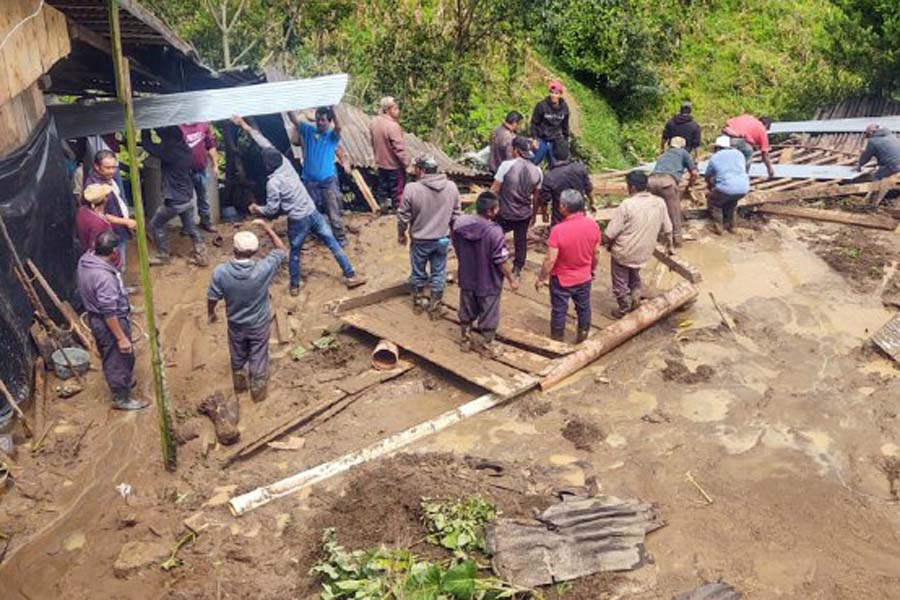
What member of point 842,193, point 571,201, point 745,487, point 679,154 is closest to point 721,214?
point 679,154

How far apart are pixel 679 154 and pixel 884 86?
28.8 ft

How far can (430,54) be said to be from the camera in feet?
54.5

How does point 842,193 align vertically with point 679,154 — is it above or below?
below

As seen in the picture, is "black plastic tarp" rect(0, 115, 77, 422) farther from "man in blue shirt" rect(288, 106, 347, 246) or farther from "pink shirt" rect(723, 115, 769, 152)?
"pink shirt" rect(723, 115, 769, 152)

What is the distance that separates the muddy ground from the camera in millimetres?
5691

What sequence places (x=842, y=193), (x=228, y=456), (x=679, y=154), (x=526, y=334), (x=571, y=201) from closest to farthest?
(x=228, y=456), (x=571, y=201), (x=526, y=334), (x=679, y=154), (x=842, y=193)

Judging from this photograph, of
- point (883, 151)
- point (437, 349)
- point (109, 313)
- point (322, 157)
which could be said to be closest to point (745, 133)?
point (883, 151)

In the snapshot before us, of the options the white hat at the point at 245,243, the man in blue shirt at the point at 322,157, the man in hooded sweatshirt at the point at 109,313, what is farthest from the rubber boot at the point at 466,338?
the man in blue shirt at the point at 322,157

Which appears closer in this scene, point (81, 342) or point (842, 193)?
point (81, 342)

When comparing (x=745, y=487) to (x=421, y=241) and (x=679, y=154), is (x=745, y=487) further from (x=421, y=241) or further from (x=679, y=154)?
(x=679, y=154)

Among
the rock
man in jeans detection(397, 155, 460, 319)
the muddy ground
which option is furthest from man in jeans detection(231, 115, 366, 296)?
the rock

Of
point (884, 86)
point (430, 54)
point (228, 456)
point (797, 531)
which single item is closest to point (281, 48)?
point (430, 54)

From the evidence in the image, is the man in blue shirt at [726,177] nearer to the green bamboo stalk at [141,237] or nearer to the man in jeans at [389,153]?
the man in jeans at [389,153]

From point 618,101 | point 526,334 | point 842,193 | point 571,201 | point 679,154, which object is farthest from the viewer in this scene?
point 618,101
